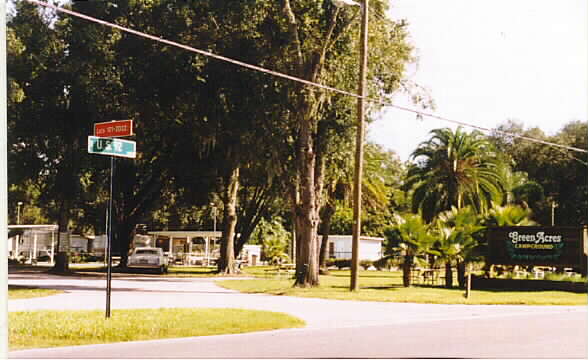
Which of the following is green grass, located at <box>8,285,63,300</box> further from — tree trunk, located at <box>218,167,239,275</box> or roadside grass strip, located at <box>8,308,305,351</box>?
tree trunk, located at <box>218,167,239,275</box>

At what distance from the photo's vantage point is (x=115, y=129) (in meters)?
14.0

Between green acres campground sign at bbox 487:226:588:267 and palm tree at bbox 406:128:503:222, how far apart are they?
1440 cm

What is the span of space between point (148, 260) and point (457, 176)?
19.5m

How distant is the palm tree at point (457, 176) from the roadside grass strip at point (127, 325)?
32.5 metres

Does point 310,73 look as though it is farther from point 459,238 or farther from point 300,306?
point 300,306

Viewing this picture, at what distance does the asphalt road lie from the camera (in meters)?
11.3

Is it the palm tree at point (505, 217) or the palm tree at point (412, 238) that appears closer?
the palm tree at point (412, 238)

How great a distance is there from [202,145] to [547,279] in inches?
648

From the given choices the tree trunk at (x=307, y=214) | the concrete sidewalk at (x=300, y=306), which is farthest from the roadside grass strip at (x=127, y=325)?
the tree trunk at (x=307, y=214)

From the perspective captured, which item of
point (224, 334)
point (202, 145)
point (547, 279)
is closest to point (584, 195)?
point (547, 279)

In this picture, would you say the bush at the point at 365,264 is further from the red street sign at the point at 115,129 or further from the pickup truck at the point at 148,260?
the red street sign at the point at 115,129

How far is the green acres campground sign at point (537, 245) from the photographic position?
31203 millimetres

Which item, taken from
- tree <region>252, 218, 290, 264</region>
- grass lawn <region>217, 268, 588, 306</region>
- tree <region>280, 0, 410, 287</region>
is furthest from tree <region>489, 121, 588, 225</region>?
tree <region>280, 0, 410, 287</region>

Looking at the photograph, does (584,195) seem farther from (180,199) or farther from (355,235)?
(355,235)
